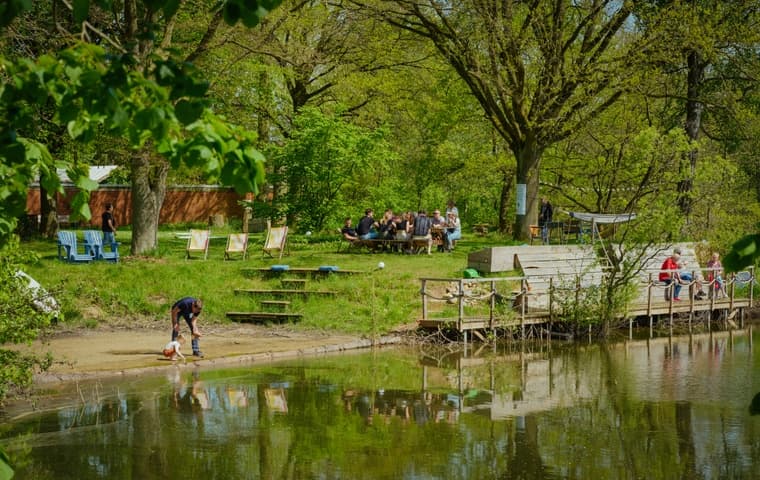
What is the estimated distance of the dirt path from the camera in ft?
59.3

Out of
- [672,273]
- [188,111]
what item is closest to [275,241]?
[672,273]

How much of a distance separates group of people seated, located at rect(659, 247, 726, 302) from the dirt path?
788 centimetres

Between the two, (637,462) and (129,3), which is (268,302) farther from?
(637,462)

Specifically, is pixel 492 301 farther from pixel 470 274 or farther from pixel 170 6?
pixel 170 6

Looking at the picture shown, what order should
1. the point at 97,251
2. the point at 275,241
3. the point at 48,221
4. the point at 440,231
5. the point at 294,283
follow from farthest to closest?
1. the point at 48,221
2. the point at 440,231
3. the point at 275,241
4. the point at 97,251
5. the point at 294,283

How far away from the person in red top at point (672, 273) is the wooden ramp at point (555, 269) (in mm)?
2107

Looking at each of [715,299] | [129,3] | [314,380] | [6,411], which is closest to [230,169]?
[6,411]

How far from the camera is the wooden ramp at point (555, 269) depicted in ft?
75.4

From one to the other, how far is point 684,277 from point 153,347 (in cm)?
1399

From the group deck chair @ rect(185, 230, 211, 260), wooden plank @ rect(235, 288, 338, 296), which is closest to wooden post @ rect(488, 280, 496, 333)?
wooden plank @ rect(235, 288, 338, 296)

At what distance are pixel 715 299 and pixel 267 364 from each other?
13.3 meters

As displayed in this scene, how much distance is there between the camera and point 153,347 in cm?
2012

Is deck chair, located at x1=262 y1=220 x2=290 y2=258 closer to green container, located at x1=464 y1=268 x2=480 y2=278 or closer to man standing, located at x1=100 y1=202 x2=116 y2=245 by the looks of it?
man standing, located at x1=100 y1=202 x2=116 y2=245

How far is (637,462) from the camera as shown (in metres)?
13.1
